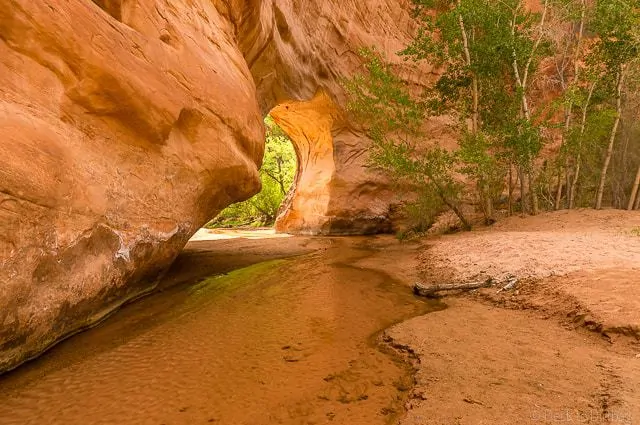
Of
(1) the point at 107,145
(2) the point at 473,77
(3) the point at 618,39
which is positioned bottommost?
(1) the point at 107,145

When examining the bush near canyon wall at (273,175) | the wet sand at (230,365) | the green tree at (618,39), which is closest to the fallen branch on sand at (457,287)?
the wet sand at (230,365)

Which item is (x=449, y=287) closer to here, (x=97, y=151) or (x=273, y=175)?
(x=97, y=151)

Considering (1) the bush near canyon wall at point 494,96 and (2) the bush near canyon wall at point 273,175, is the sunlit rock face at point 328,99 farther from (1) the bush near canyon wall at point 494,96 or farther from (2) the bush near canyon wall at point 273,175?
(2) the bush near canyon wall at point 273,175

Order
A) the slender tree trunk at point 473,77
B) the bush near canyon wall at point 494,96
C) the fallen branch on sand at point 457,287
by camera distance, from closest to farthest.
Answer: the fallen branch on sand at point 457,287 < the bush near canyon wall at point 494,96 < the slender tree trunk at point 473,77

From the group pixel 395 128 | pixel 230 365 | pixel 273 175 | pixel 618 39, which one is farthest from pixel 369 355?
pixel 273 175

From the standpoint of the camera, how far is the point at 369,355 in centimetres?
326

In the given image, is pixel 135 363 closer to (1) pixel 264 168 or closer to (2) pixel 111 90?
(2) pixel 111 90

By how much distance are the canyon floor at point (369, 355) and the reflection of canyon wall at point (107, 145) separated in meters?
0.61

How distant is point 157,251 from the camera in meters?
5.27

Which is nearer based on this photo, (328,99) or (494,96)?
(494,96)

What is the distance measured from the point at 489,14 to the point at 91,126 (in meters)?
11.6

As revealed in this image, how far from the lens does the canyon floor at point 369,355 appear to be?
2.38 metres

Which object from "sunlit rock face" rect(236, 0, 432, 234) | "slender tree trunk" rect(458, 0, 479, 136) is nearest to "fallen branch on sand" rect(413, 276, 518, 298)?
"slender tree trunk" rect(458, 0, 479, 136)

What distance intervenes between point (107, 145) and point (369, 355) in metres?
3.99
